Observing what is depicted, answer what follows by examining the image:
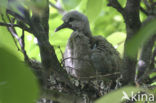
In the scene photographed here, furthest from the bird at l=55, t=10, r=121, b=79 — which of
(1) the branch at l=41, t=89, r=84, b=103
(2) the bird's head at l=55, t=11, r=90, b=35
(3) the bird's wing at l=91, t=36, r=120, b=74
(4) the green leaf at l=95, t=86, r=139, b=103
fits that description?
(4) the green leaf at l=95, t=86, r=139, b=103

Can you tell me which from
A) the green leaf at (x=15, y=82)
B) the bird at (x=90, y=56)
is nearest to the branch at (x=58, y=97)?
the bird at (x=90, y=56)

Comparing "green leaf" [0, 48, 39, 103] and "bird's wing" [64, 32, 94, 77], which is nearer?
"green leaf" [0, 48, 39, 103]

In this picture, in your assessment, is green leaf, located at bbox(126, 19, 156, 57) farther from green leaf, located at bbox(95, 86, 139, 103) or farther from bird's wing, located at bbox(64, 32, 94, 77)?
bird's wing, located at bbox(64, 32, 94, 77)

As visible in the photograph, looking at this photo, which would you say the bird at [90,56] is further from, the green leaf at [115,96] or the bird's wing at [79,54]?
the green leaf at [115,96]

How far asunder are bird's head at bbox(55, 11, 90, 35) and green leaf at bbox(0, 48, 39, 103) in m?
2.74

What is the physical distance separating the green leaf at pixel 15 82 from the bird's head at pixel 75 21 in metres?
2.74

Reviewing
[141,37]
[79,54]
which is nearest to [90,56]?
[79,54]

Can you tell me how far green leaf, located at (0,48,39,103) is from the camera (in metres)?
0.58

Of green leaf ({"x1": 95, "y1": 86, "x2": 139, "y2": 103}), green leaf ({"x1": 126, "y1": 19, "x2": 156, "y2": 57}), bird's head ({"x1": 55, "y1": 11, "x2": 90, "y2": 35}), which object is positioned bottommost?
green leaf ({"x1": 95, "y1": 86, "x2": 139, "y2": 103})

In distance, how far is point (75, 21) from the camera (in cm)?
337

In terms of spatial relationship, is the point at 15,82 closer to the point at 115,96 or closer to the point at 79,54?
the point at 115,96

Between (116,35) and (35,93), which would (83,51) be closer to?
(116,35)

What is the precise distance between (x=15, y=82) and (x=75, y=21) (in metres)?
2.82

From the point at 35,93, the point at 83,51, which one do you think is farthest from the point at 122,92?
the point at 83,51
